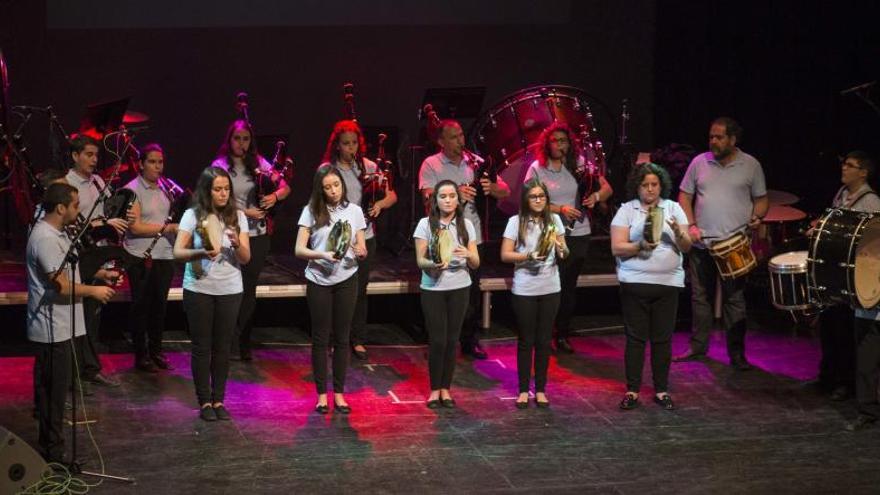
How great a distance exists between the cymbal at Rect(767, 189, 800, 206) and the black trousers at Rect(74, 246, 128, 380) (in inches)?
200

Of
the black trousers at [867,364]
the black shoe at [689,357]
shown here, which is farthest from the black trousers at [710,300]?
the black trousers at [867,364]

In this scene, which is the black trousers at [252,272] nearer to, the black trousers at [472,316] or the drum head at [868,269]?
the black trousers at [472,316]

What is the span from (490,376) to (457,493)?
88.4 inches

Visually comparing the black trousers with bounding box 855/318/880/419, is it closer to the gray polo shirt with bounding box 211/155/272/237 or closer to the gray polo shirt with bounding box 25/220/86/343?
the gray polo shirt with bounding box 211/155/272/237

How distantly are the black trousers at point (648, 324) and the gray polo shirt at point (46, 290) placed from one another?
322 cm

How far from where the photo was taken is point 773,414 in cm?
721

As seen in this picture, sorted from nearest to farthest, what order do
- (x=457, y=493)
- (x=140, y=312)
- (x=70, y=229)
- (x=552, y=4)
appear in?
(x=457, y=493), (x=70, y=229), (x=140, y=312), (x=552, y=4)

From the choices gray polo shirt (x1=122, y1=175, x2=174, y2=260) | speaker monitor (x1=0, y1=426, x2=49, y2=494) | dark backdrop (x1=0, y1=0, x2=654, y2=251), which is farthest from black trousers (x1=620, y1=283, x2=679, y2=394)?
dark backdrop (x1=0, y1=0, x2=654, y2=251)

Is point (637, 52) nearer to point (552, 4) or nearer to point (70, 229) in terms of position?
point (552, 4)

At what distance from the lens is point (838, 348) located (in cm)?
761

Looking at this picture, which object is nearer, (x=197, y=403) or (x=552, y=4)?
(x=197, y=403)

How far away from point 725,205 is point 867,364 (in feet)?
5.31

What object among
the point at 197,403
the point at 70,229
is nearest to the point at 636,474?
the point at 197,403

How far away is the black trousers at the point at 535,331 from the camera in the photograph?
23.4 feet
